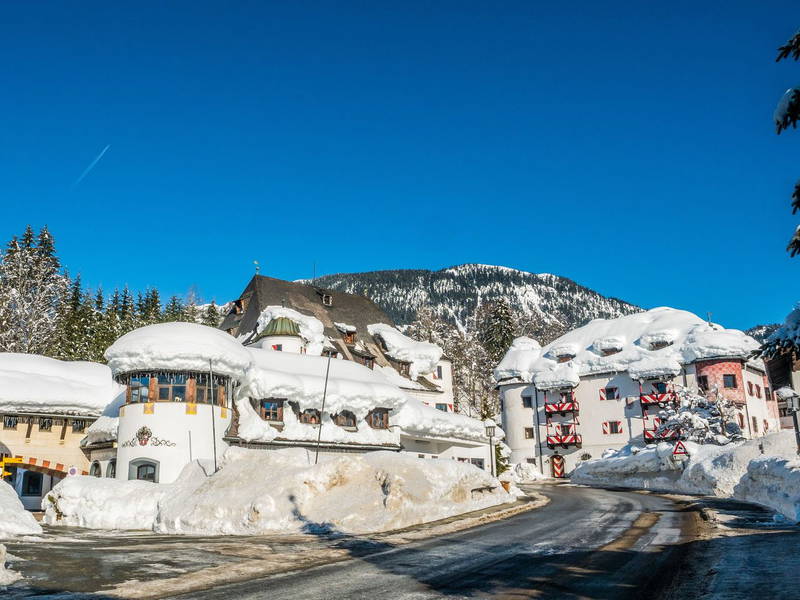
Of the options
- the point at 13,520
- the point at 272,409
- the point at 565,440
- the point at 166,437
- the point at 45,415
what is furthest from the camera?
the point at 565,440

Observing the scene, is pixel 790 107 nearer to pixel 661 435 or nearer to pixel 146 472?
pixel 146 472

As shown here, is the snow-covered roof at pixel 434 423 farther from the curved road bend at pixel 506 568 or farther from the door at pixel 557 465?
the curved road bend at pixel 506 568

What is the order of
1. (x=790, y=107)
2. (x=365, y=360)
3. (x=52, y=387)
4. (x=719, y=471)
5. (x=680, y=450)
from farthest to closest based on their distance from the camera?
(x=365, y=360)
(x=680, y=450)
(x=52, y=387)
(x=719, y=471)
(x=790, y=107)

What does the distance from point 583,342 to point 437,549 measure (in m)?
54.2

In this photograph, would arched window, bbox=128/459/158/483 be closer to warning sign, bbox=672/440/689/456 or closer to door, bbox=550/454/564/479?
warning sign, bbox=672/440/689/456

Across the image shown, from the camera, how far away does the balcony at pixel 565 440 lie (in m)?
63.2

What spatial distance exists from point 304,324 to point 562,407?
85.9ft

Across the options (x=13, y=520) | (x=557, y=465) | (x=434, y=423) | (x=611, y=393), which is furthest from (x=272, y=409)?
(x=611, y=393)

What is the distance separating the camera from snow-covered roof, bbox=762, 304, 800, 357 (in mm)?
8906

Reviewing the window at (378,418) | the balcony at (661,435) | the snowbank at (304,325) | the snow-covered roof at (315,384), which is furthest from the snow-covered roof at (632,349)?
the window at (378,418)

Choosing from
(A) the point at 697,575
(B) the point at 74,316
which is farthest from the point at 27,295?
(A) the point at 697,575

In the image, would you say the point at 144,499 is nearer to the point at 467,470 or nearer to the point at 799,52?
the point at 467,470

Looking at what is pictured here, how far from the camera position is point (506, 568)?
13.5 m

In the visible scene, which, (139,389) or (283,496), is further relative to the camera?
(139,389)
